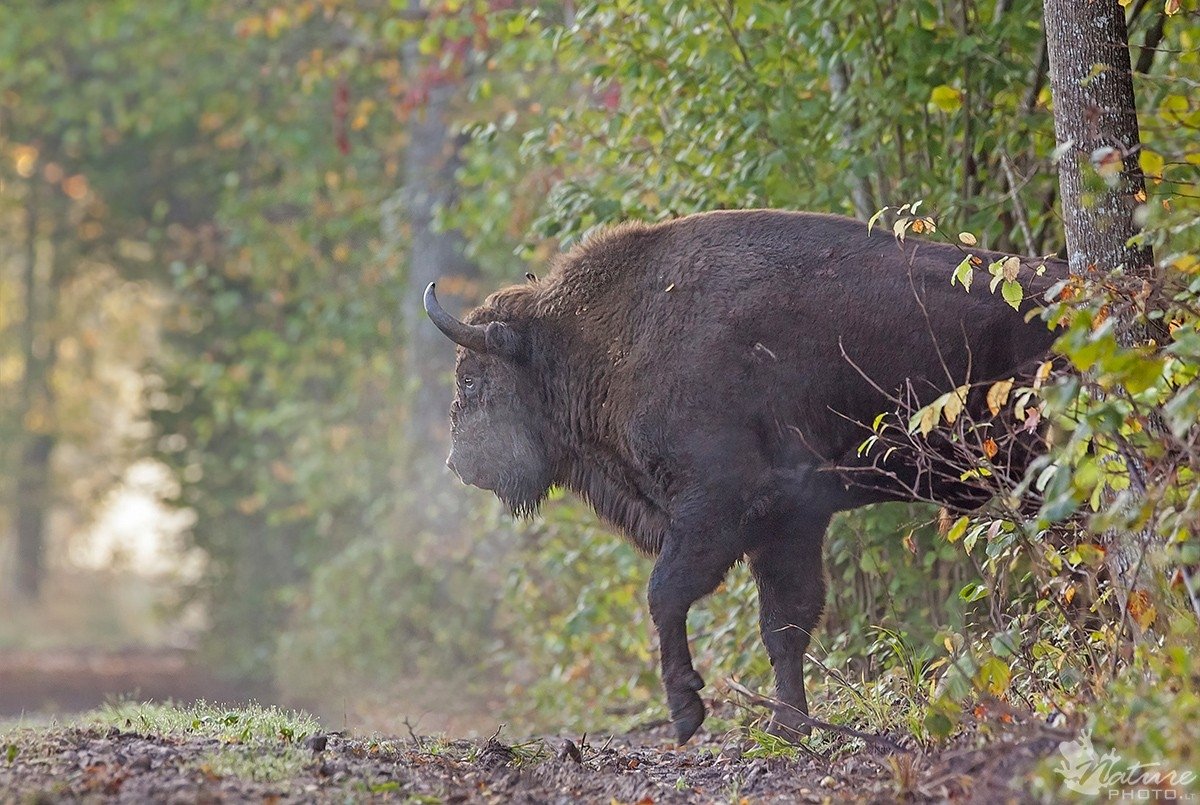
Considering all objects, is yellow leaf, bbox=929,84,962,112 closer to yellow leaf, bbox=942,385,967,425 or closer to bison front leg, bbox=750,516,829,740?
bison front leg, bbox=750,516,829,740

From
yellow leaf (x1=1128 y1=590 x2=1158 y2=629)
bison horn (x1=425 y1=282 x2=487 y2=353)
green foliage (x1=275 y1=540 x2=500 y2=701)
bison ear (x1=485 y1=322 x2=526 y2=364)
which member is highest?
green foliage (x1=275 y1=540 x2=500 y2=701)

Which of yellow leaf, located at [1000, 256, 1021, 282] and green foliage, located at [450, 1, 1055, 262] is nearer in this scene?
yellow leaf, located at [1000, 256, 1021, 282]

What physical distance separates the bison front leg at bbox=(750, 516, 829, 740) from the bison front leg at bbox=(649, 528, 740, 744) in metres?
0.37

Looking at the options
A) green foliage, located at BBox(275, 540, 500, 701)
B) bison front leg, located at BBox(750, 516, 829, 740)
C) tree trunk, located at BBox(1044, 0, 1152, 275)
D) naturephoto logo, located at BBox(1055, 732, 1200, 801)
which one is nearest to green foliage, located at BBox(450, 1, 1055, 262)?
tree trunk, located at BBox(1044, 0, 1152, 275)

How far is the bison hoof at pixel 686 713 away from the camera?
5887mm

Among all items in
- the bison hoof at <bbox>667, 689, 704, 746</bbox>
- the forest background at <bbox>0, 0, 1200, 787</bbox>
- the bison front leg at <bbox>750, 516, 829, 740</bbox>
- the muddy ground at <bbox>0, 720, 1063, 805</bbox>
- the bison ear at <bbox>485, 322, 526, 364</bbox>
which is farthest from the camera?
the bison ear at <bbox>485, 322, 526, 364</bbox>

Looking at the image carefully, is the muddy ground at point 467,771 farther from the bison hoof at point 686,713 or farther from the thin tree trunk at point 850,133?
the thin tree trunk at point 850,133

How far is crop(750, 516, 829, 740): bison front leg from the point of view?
20.6ft

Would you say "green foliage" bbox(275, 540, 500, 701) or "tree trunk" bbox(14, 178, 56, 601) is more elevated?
"tree trunk" bbox(14, 178, 56, 601)

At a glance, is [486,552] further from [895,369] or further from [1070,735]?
[1070,735]

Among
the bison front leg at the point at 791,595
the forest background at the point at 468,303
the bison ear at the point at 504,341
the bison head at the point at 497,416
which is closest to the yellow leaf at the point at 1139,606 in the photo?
the forest background at the point at 468,303

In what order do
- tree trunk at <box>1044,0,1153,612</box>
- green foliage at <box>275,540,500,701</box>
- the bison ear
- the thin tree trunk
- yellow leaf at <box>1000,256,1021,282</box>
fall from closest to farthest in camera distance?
1. yellow leaf at <box>1000,256,1021,282</box>
2. tree trunk at <box>1044,0,1153,612</box>
3. the bison ear
4. the thin tree trunk
5. green foliage at <box>275,540,500,701</box>

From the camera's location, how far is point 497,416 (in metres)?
6.97

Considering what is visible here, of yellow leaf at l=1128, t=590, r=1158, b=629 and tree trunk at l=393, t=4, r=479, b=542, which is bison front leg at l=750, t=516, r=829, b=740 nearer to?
yellow leaf at l=1128, t=590, r=1158, b=629
